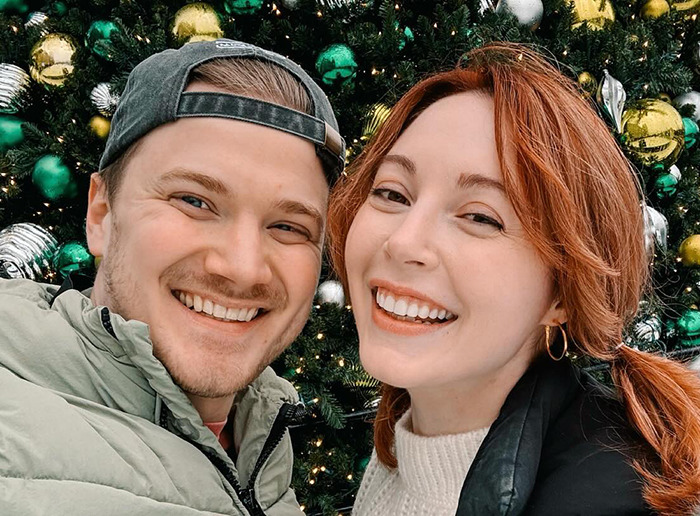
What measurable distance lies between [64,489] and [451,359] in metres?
0.71

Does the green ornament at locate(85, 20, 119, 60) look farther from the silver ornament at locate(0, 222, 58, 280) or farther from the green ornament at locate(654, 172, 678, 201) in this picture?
the green ornament at locate(654, 172, 678, 201)

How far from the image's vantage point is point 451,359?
1.11 meters

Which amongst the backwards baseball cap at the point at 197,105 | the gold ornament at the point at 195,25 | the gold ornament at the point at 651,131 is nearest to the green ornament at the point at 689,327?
the gold ornament at the point at 651,131

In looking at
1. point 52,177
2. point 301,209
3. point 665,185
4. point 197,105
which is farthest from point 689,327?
point 52,177

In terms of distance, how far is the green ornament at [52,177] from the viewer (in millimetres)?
1947

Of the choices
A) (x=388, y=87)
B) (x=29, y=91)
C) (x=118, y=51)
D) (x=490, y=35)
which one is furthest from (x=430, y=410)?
(x=29, y=91)

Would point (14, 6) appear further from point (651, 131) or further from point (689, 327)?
point (689, 327)

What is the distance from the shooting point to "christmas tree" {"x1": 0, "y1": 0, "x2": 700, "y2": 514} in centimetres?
194

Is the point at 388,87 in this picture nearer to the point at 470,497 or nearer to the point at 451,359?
the point at 451,359

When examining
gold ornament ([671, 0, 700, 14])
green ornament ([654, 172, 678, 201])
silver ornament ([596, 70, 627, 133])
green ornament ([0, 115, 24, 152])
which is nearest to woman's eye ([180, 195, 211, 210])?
green ornament ([0, 115, 24, 152])

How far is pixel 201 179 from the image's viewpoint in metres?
1.23

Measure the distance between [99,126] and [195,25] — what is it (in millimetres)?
491

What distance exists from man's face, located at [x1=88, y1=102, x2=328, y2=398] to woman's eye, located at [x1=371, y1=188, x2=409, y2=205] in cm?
18

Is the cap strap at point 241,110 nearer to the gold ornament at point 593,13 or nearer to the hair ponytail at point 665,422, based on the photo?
the hair ponytail at point 665,422
